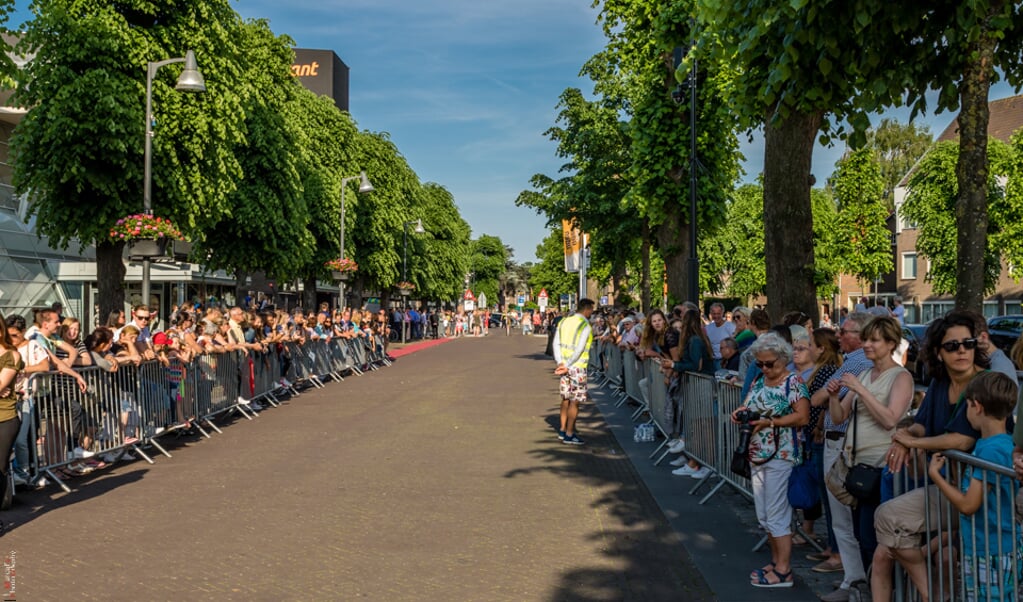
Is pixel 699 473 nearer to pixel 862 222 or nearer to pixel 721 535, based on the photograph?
pixel 721 535

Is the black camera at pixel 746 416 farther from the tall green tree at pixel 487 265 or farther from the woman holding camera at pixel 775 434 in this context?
the tall green tree at pixel 487 265

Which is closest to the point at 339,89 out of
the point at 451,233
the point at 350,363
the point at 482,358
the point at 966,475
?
the point at 451,233

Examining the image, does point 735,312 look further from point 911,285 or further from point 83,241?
point 911,285

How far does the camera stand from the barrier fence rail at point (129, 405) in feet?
29.5

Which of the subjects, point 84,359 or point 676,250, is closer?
point 84,359

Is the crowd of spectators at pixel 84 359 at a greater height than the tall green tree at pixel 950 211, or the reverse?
the tall green tree at pixel 950 211

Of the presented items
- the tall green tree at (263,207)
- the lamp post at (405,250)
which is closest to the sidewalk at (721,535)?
the tall green tree at (263,207)

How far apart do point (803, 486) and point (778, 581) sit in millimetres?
625

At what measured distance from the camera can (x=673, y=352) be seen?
11344 mm

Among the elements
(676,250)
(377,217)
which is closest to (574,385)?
(676,250)

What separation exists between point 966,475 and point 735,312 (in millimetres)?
7108

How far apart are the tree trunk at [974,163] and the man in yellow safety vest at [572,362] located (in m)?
4.99

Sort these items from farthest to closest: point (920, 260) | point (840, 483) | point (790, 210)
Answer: point (920, 260) → point (790, 210) → point (840, 483)

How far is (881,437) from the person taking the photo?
518cm
